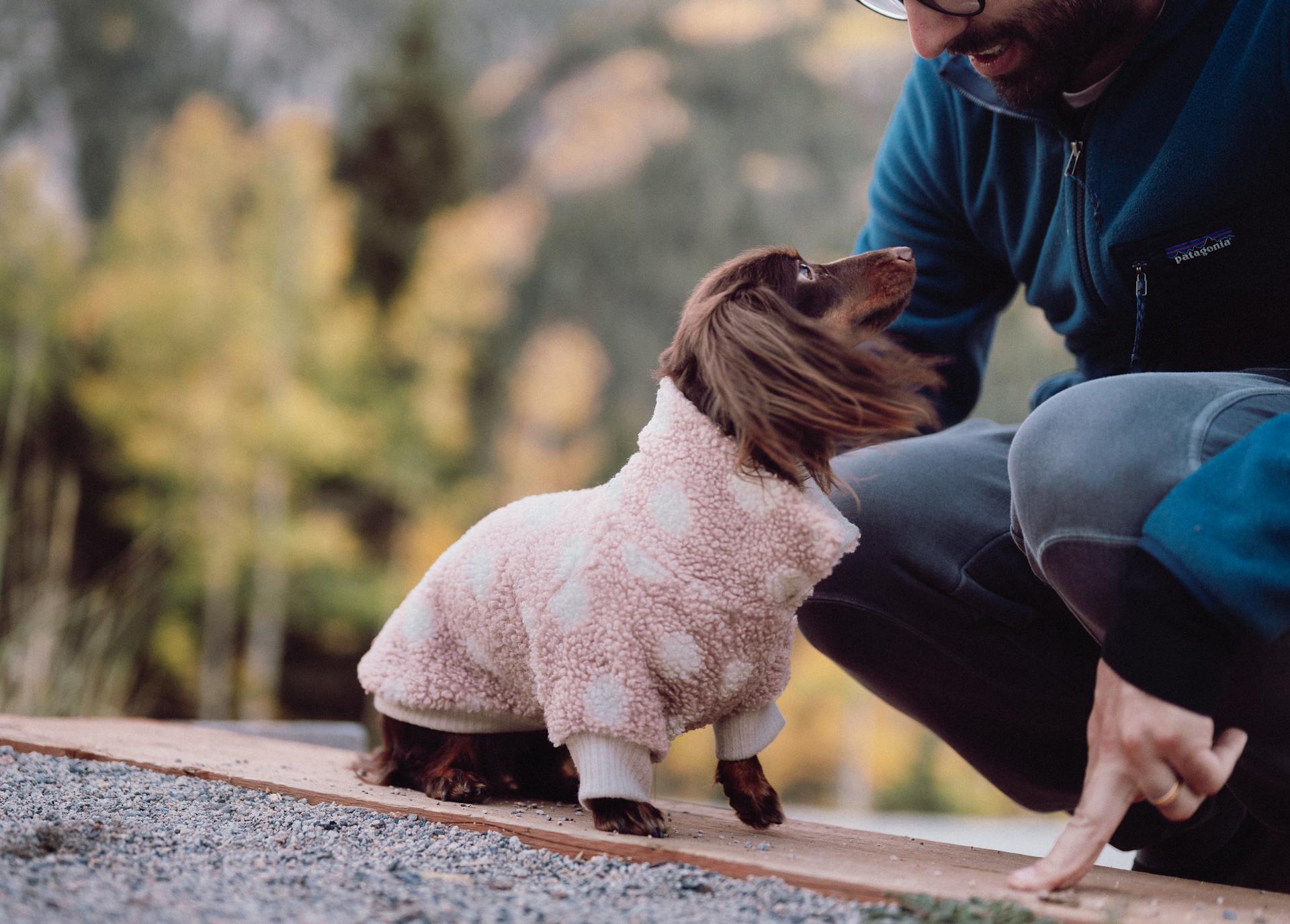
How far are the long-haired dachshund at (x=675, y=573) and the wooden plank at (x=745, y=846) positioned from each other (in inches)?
3.3

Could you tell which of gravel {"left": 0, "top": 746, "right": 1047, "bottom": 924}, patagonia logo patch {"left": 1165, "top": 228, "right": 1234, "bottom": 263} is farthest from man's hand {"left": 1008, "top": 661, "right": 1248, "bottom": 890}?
patagonia logo patch {"left": 1165, "top": 228, "right": 1234, "bottom": 263}

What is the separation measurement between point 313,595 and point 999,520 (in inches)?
405

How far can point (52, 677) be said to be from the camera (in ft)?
10.5

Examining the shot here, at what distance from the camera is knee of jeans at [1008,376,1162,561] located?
143cm

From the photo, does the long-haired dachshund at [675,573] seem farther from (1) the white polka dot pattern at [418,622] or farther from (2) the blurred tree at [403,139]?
(2) the blurred tree at [403,139]

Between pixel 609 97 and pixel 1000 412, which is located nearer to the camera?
pixel 1000 412

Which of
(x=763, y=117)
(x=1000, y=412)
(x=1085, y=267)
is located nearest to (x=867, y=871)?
(x=1085, y=267)

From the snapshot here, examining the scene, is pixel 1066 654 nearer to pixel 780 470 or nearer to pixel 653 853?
pixel 780 470

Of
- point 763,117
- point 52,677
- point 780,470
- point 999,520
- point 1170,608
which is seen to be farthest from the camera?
point 763,117

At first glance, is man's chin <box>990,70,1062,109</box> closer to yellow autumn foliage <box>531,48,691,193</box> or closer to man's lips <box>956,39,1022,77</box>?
man's lips <box>956,39,1022,77</box>

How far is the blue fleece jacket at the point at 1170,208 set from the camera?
5.28 ft

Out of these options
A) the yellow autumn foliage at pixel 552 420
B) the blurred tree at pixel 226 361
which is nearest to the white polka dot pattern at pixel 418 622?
the blurred tree at pixel 226 361

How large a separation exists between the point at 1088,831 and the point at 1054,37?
3.84 ft

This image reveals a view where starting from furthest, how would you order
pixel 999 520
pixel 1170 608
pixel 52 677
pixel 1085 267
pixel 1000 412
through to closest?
pixel 1000 412 < pixel 52 677 < pixel 999 520 < pixel 1085 267 < pixel 1170 608
